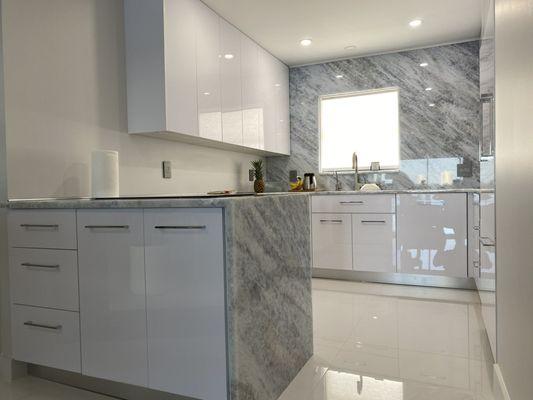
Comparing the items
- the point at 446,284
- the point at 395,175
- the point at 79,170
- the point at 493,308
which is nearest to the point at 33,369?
the point at 79,170

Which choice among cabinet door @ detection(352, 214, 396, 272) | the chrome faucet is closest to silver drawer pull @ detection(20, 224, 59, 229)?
cabinet door @ detection(352, 214, 396, 272)

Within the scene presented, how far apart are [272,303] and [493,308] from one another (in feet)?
3.64

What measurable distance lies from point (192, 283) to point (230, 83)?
2.27 meters

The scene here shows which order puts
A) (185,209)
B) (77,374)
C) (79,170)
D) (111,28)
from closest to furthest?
(185,209), (77,374), (79,170), (111,28)

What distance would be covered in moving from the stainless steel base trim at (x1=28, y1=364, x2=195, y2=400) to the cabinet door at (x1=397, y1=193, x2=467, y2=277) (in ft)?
8.00

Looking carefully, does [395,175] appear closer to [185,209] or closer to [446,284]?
[446,284]

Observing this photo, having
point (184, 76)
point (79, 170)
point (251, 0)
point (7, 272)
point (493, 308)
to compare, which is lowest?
point (493, 308)

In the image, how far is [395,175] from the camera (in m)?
4.05

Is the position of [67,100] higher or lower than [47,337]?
higher

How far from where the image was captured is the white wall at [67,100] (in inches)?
77.3

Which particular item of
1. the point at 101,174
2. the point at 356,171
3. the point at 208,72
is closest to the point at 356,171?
the point at 356,171

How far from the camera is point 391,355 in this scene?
6.82ft

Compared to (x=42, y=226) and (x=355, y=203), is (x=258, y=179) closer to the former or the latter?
(x=355, y=203)

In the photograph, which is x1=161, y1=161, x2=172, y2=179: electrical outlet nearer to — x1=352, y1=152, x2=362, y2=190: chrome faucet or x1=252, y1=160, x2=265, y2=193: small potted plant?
x1=252, y1=160, x2=265, y2=193: small potted plant
